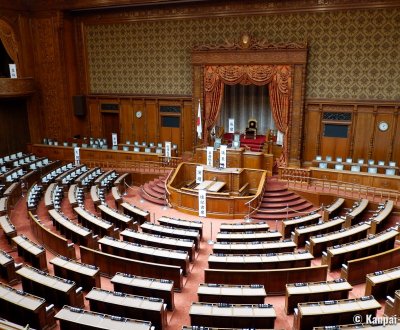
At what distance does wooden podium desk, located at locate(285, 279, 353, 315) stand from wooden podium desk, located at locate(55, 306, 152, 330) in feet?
8.01

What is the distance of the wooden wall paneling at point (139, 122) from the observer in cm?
1684

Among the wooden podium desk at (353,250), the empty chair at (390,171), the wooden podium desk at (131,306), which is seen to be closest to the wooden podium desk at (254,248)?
the wooden podium desk at (353,250)

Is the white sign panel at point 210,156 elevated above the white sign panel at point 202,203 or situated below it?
above

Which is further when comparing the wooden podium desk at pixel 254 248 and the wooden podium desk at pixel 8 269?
the wooden podium desk at pixel 254 248

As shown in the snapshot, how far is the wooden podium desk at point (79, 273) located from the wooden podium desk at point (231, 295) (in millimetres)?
1991

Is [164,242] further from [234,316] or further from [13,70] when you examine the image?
[13,70]

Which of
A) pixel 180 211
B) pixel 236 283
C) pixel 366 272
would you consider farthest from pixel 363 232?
pixel 180 211

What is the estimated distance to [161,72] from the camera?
53.0 ft

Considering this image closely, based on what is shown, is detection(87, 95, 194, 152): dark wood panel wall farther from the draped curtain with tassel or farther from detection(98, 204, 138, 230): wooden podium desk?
detection(98, 204, 138, 230): wooden podium desk

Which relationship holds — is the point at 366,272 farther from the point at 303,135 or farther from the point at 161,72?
the point at 161,72

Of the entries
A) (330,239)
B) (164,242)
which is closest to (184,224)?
(164,242)

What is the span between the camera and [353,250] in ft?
24.0

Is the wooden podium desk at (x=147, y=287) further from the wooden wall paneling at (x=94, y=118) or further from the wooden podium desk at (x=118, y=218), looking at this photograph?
the wooden wall paneling at (x=94, y=118)

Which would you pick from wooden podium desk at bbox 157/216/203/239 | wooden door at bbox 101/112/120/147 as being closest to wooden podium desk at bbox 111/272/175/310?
wooden podium desk at bbox 157/216/203/239
